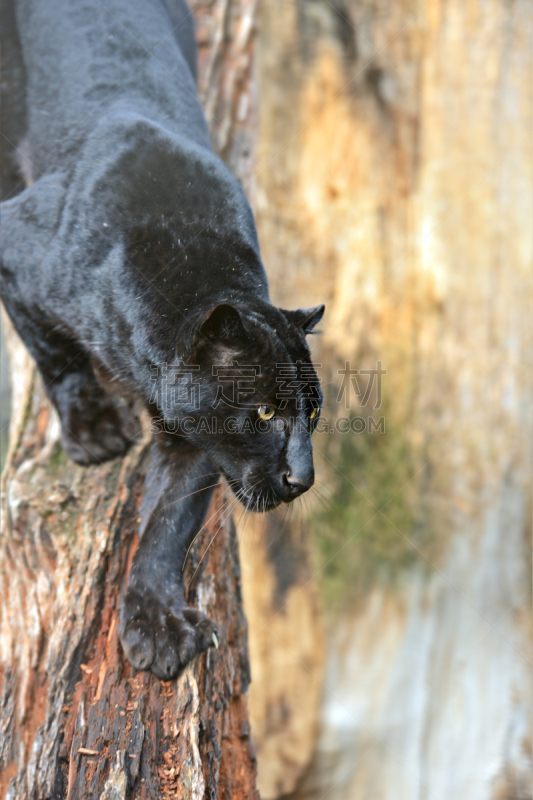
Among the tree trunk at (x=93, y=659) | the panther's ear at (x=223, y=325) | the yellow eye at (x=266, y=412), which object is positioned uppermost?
the panther's ear at (x=223, y=325)

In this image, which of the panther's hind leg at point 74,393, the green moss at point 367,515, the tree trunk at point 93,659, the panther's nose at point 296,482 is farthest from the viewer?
the green moss at point 367,515

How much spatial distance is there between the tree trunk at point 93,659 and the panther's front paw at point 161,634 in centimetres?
5

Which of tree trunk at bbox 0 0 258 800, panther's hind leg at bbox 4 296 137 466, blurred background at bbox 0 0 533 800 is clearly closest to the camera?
tree trunk at bbox 0 0 258 800

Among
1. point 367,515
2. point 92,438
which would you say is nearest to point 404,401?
point 367,515

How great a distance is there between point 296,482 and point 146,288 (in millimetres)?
782

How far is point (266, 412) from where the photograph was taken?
A: 6.15 ft

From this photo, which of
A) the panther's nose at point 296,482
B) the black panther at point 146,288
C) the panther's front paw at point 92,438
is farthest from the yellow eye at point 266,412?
the panther's front paw at point 92,438

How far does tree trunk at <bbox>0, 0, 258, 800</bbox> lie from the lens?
1708 mm

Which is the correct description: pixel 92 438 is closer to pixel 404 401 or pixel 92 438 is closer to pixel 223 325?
pixel 223 325

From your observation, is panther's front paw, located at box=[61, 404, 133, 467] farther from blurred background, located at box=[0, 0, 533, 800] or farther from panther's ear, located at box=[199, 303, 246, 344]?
blurred background, located at box=[0, 0, 533, 800]

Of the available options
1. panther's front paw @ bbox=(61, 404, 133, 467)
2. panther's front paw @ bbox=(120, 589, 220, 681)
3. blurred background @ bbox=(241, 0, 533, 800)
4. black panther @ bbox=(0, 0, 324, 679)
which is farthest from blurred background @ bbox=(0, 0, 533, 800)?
panther's front paw @ bbox=(120, 589, 220, 681)

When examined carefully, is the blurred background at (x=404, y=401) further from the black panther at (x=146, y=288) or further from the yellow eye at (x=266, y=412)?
the yellow eye at (x=266, y=412)

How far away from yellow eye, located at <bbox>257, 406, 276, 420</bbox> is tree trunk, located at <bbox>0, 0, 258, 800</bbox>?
2.10 feet

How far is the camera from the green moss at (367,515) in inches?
167
